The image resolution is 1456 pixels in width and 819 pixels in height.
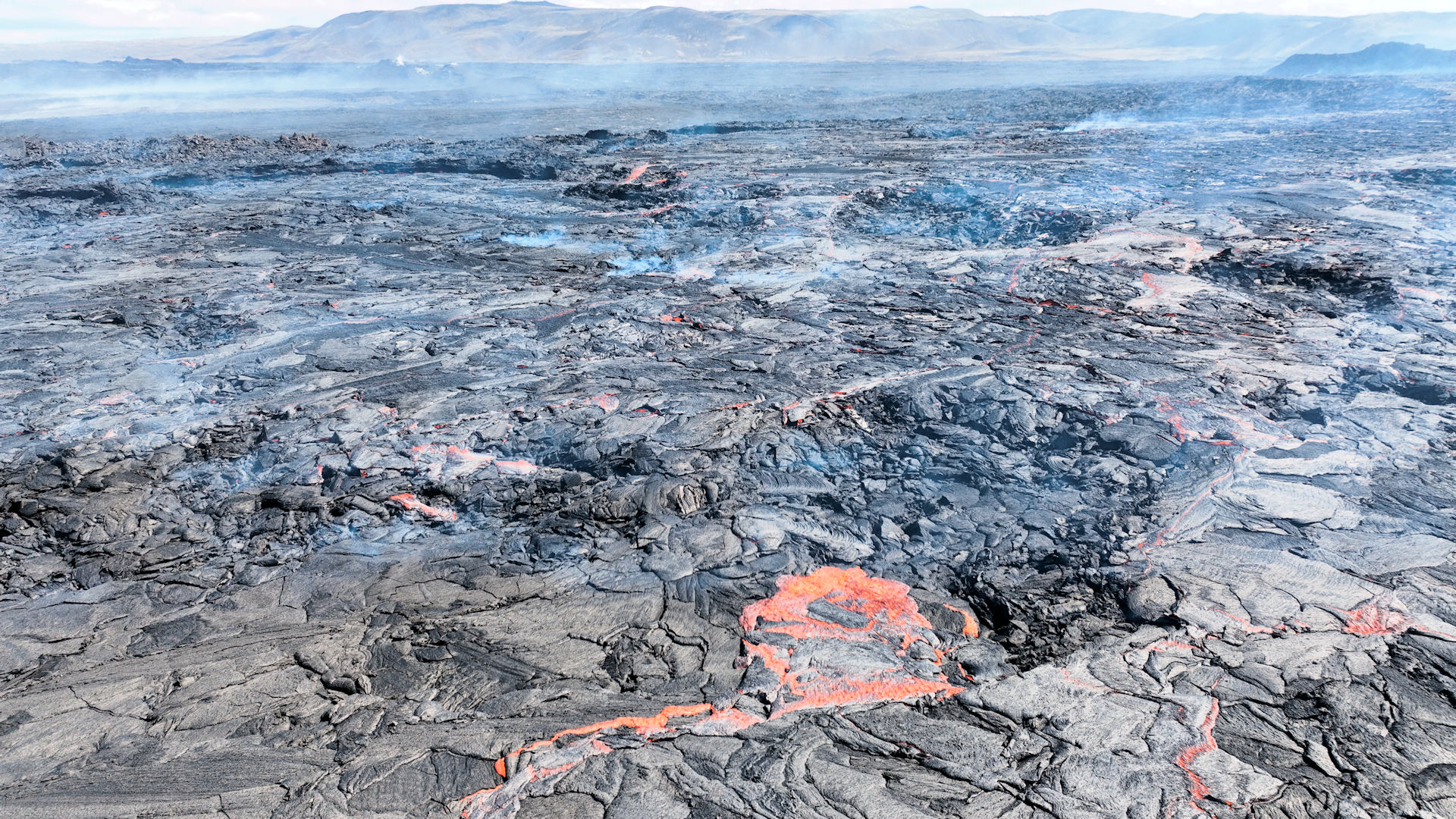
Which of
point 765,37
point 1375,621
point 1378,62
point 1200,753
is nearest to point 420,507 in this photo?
point 1200,753

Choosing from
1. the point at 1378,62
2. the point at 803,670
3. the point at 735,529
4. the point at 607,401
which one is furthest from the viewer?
the point at 1378,62

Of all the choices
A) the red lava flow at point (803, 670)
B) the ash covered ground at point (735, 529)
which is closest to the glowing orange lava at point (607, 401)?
the ash covered ground at point (735, 529)

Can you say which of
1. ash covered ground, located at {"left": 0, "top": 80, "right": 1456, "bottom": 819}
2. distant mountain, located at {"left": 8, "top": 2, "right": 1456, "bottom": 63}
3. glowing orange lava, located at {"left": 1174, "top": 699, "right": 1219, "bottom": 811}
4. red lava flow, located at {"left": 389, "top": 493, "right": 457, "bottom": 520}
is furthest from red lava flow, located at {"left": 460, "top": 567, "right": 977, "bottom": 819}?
distant mountain, located at {"left": 8, "top": 2, "right": 1456, "bottom": 63}

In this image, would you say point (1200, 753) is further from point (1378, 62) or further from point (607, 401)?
point (1378, 62)

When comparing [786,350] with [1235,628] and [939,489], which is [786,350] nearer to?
[939,489]

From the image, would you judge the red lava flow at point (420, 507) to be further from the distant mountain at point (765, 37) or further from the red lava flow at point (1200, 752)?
the distant mountain at point (765, 37)

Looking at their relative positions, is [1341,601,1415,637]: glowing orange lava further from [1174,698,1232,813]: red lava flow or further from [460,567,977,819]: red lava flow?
[460,567,977,819]: red lava flow
